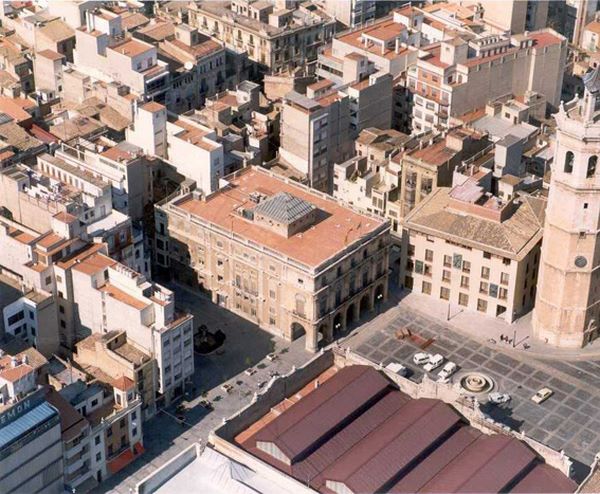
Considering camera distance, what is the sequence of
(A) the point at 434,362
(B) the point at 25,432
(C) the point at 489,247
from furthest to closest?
(C) the point at 489,247 → (A) the point at 434,362 → (B) the point at 25,432

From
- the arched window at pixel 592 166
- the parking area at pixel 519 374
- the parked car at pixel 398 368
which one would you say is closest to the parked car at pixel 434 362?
the parking area at pixel 519 374

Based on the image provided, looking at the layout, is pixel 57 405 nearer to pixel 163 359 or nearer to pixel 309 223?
pixel 163 359

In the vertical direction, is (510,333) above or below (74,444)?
below

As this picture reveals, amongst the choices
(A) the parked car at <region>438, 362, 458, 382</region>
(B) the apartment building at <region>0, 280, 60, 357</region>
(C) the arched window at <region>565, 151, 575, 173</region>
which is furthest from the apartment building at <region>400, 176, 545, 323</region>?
(B) the apartment building at <region>0, 280, 60, 357</region>

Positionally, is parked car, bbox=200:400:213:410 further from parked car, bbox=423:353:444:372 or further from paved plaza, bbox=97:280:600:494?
parked car, bbox=423:353:444:372

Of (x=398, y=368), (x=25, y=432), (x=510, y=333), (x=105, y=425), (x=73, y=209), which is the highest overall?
(x=73, y=209)

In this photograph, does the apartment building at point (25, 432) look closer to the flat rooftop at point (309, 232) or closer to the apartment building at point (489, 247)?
the flat rooftop at point (309, 232)

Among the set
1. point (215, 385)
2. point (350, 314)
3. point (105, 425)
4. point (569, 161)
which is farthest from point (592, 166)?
point (105, 425)

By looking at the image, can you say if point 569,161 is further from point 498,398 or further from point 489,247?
point 498,398
